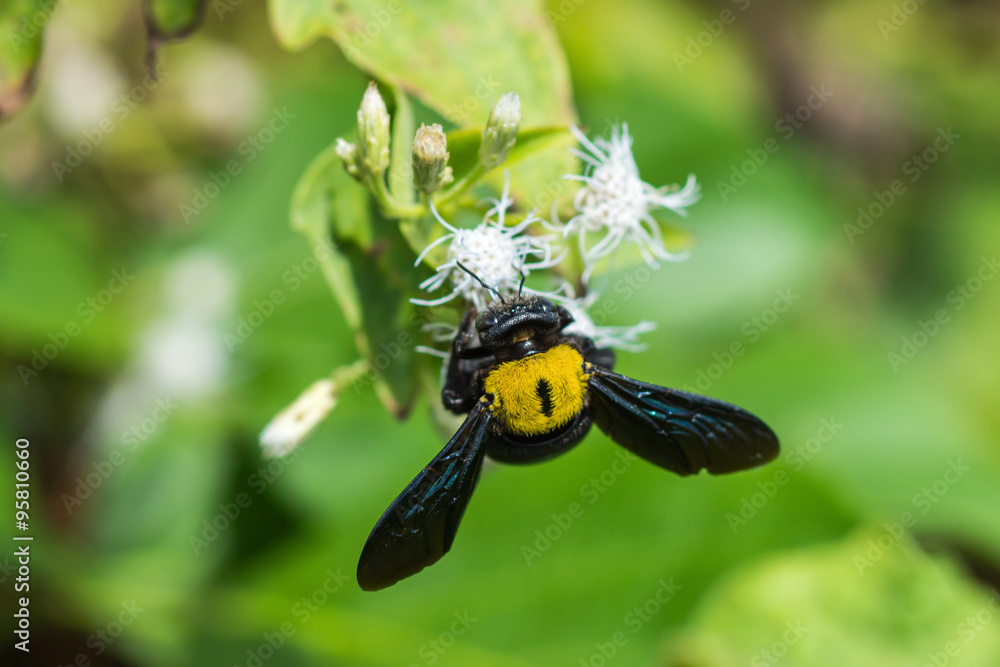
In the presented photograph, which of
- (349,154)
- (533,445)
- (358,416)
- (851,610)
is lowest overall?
(358,416)

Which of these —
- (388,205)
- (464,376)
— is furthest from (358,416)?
(388,205)

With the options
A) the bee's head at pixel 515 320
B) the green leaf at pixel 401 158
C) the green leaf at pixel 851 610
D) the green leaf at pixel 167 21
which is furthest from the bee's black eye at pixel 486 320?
the green leaf at pixel 851 610

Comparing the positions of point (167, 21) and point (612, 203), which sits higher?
point (612, 203)

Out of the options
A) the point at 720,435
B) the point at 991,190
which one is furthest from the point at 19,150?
the point at 991,190

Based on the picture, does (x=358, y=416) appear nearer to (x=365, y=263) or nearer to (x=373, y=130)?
(x=365, y=263)

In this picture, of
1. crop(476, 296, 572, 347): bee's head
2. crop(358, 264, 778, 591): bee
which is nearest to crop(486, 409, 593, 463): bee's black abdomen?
crop(358, 264, 778, 591): bee

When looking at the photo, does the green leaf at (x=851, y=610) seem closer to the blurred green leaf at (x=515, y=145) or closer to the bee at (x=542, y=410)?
the bee at (x=542, y=410)
